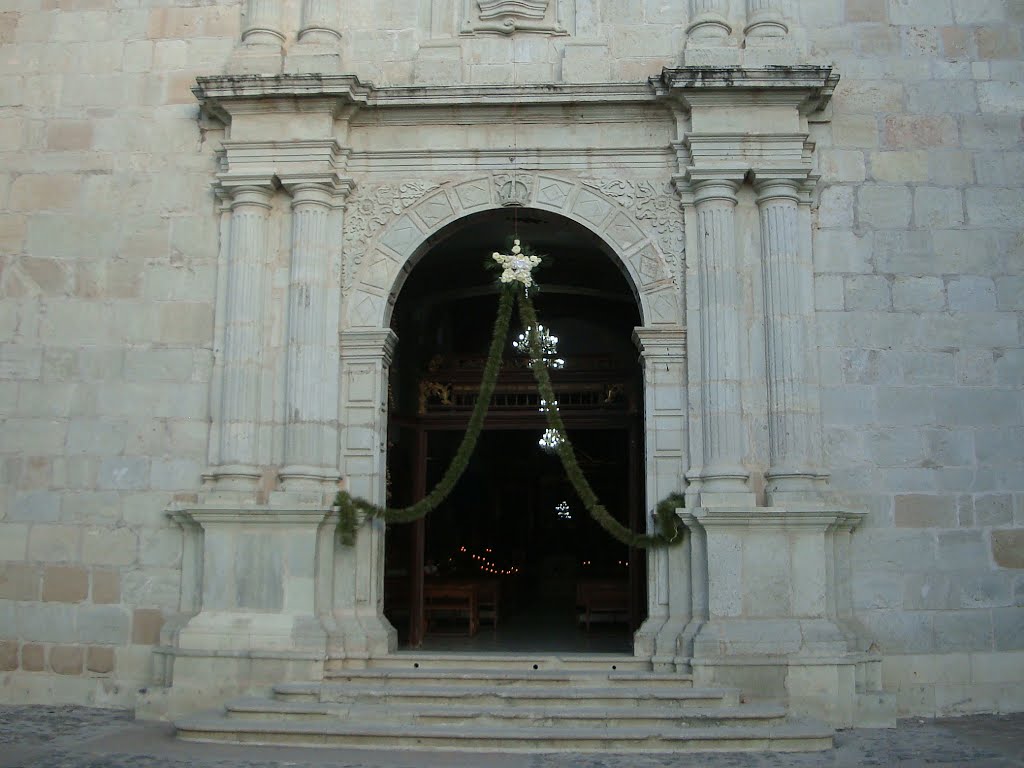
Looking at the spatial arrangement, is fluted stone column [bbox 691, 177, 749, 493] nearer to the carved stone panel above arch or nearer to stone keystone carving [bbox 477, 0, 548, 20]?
the carved stone panel above arch

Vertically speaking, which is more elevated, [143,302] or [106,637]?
[143,302]

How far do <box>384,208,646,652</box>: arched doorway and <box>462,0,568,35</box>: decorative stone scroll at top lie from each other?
165 cm

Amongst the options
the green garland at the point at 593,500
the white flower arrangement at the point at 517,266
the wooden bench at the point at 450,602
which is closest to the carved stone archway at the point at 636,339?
the green garland at the point at 593,500

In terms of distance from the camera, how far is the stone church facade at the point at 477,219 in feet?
Answer: 27.3

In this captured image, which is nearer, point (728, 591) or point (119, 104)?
point (728, 591)

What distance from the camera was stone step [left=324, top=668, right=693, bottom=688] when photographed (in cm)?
790

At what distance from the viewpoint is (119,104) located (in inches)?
373

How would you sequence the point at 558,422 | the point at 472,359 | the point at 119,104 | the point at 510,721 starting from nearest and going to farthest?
1. the point at 510,721
2. the point at 558,422
3. the point at 119,104
4. the point at 472,359

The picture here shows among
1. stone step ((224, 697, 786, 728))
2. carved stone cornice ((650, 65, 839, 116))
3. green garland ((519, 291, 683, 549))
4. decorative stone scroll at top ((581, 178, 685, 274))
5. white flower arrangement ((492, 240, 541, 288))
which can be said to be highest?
carved stone cornice ((650, 65, 839, 116))

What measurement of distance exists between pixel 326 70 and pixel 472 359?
140 inches

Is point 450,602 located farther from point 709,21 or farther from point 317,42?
point 709,21

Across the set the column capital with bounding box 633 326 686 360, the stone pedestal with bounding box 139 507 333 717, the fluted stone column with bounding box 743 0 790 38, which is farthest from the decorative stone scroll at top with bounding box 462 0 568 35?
the stone pedestal with bounding box 139 507 333 717

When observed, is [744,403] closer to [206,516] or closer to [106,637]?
[206,516]

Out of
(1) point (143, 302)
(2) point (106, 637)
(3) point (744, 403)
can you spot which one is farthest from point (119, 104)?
(3) point (744, 403)
